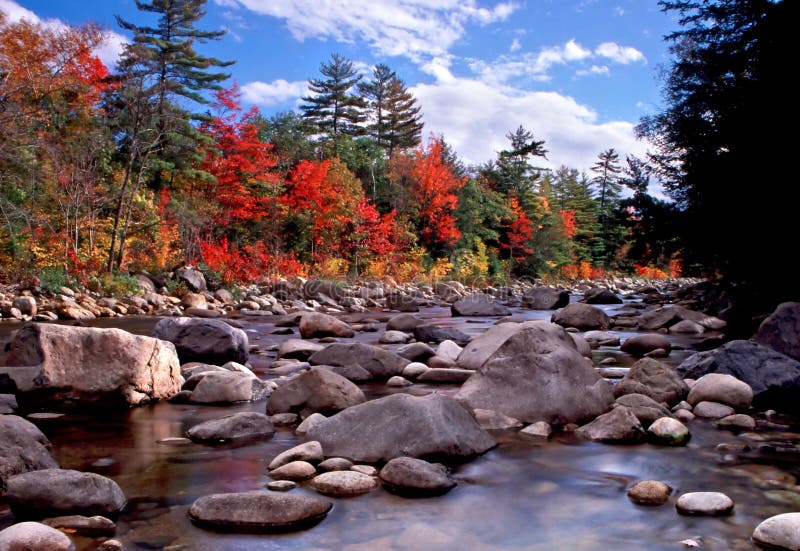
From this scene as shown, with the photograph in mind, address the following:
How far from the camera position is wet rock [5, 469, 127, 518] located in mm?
3008

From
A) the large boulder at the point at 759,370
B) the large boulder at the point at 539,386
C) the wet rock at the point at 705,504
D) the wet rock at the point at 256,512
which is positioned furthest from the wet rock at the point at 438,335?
the wet rock at the point at 256,512

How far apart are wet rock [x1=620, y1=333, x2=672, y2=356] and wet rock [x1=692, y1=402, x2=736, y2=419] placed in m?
4.05

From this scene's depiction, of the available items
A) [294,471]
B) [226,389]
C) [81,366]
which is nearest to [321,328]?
[226,389]

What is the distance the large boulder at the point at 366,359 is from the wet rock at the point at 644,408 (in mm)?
2722

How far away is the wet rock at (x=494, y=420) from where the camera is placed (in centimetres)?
497

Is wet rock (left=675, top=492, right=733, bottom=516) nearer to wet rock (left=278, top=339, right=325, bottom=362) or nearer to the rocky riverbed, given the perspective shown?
Result: the rocky riverbed

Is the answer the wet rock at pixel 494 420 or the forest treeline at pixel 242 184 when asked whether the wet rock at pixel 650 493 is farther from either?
the forest treeline at pixel 242 184

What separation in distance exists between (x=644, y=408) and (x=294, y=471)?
2995mm

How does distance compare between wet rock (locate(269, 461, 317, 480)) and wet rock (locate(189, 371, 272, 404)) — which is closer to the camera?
wet rock (locate(269, 461, 317, 480))

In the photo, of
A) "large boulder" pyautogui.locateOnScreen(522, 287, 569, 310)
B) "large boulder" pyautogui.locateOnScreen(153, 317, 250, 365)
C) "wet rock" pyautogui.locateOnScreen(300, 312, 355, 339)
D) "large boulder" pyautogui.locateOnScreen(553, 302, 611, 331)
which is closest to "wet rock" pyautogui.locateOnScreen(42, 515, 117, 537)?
"large boulder" pyautogui.locateOnScreen(153, 317, 250, 365)

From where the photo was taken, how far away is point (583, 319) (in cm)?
1348

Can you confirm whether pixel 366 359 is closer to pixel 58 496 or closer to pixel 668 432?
pixel 668 432

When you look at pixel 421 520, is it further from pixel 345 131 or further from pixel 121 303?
pixel 345 131

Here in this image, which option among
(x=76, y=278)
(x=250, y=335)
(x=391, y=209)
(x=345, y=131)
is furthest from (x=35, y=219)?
(x=345, y=131)
